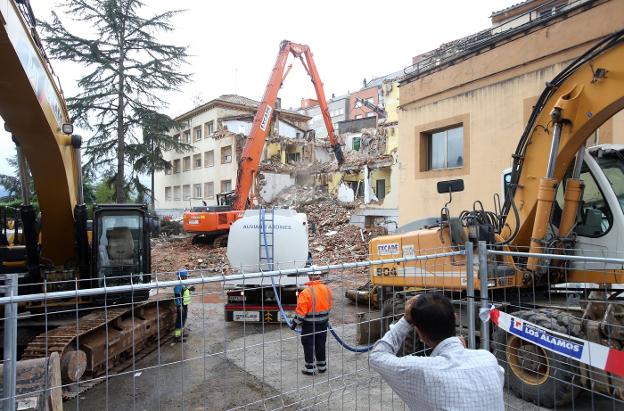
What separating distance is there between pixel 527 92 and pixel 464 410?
10362 mm

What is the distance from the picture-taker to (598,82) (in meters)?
4.52

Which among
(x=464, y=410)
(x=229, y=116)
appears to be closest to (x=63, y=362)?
(x=464, y=410)

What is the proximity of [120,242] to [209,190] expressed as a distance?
33687mm

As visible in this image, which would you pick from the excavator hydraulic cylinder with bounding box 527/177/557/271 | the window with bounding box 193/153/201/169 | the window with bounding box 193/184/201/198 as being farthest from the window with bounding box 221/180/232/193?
the excavator hydraulic cylinder with bounding box 527/177/557/271

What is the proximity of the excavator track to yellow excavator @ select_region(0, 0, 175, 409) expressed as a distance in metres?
0.01

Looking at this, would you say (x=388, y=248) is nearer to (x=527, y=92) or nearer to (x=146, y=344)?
(x=146, y=344)

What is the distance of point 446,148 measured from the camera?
12.9 m

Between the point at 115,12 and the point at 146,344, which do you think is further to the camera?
the point at 115,12

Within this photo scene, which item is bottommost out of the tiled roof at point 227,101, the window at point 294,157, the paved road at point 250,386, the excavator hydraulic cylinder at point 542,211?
the paved road at point 250,386

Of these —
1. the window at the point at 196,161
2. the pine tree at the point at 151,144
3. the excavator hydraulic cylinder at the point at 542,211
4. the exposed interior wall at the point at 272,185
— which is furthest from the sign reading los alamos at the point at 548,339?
the window at the point at 196,161

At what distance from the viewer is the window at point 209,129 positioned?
39375 millimetres

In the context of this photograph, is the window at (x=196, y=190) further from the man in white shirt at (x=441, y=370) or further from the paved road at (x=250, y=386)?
the man in white shirt at (x=441, y=370)

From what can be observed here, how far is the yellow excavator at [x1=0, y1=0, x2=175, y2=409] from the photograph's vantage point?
4.40m

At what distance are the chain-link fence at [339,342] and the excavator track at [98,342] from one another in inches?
0.8
